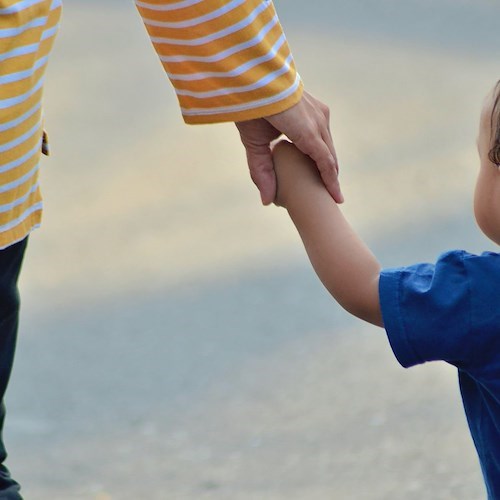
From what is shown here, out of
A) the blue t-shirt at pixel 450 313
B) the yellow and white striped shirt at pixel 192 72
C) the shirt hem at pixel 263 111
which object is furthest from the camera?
the shirt hem at pixel 263 111

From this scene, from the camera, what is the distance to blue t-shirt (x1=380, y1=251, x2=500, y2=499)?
1.44m

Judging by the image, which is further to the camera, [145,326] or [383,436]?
[145,326]

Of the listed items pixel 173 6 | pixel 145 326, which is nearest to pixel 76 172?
pixel 145 326

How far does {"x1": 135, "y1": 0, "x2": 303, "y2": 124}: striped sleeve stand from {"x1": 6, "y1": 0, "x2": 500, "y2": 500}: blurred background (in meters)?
1.08

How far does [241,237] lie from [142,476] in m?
1.25

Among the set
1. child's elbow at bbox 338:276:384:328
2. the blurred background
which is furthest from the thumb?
A: the blurred background

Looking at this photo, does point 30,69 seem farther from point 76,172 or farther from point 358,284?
point 76,172

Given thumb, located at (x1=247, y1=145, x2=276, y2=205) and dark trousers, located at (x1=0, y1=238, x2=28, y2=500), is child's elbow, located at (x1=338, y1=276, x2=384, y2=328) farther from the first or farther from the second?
dark trousers, located at (x1=0, y1=238, x2=28, y2=500)

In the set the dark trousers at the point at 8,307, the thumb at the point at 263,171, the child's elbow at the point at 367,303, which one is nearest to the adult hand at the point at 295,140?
the thumb at the point at 263,171

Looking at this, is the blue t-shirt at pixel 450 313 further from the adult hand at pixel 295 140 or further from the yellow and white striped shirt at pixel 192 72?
the yellow and white striped shirt at pixel 192 72

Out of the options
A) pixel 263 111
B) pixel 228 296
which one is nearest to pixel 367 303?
pixel 263 111

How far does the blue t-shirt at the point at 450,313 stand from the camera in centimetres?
144

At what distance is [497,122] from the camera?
1.47 meters

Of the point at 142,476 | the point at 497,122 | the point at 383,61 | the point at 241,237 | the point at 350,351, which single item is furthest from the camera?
the point at 383,61
